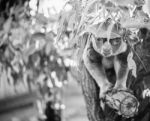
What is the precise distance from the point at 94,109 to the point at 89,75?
0.11 m

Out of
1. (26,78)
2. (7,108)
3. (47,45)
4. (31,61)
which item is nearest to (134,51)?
(47,45)

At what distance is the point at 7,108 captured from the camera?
5391mm

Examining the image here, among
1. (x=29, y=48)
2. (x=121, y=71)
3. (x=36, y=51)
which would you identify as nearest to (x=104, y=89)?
(x=121, y=71)

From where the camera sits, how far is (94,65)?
123 cm

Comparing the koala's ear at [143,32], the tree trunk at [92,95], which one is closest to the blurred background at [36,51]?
the tree trunk at [92,95]

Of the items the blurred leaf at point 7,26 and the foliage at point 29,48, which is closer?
the foliage at point 29,48

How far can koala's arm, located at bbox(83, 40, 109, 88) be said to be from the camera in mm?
1214

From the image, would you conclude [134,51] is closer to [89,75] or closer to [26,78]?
[89,75]

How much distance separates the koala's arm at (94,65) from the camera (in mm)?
1214

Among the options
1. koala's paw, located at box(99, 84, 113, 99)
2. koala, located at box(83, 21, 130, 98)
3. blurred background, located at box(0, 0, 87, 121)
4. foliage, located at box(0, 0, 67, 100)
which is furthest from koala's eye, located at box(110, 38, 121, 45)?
foliage, located at box(0, 0, 67, 100)

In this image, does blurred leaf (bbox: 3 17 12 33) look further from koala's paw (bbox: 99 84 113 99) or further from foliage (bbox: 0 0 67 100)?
koala's paw (bbox: 99 84 113 99)

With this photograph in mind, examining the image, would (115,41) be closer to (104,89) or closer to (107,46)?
(107,46)

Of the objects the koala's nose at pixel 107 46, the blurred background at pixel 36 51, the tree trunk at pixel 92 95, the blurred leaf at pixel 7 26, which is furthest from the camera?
the blurred leaf at pixel 7 26

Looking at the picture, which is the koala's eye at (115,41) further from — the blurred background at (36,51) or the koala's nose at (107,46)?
the blurred background at (36,51)
